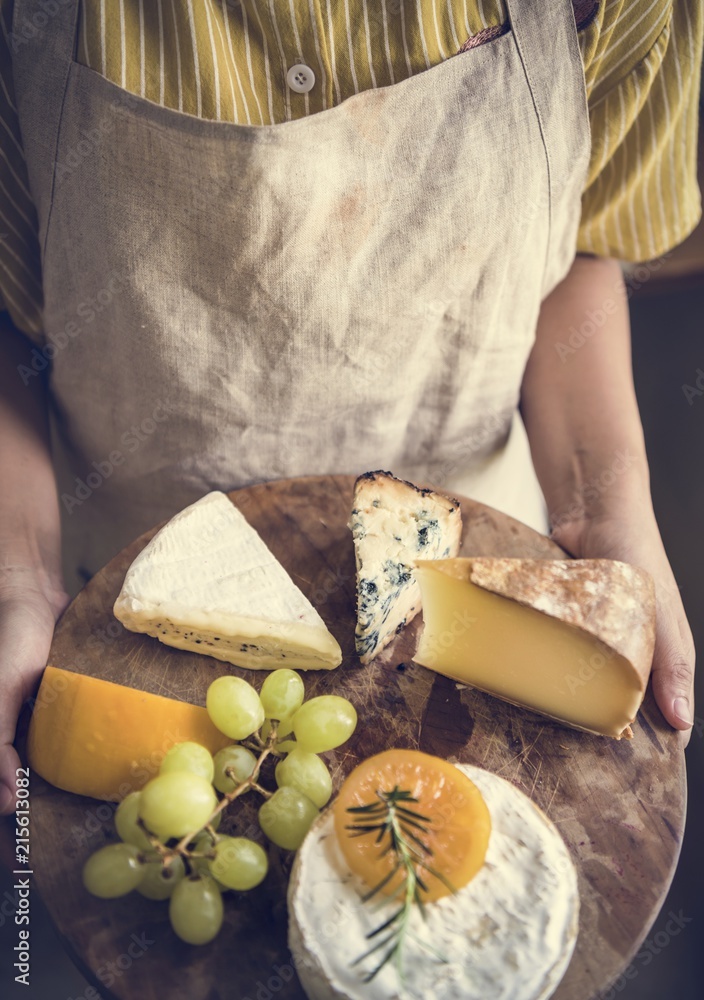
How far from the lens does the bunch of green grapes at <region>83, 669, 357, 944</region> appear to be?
29.2 inches

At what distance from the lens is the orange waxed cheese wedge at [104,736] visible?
0.85 meters

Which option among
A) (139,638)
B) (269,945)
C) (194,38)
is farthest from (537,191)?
(269,945)

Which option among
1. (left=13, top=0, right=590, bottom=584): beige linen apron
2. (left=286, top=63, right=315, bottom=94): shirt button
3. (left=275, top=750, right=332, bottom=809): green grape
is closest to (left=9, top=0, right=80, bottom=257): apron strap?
(left=13, top=0, right=590, bottom=584): beige linen apron

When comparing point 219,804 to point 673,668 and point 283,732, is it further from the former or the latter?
point 673,668

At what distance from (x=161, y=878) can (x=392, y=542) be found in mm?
487

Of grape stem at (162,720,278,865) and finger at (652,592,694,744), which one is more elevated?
grape stem at (162,720,278,865)

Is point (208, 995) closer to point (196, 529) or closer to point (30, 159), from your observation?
point (196, 529)

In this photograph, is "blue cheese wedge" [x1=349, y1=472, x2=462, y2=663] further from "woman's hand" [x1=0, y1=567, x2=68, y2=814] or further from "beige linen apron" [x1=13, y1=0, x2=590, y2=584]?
"woman's hand" [x1=0, y1=567, x2=68, y2=814]

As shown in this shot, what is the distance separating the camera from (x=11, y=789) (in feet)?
2.82

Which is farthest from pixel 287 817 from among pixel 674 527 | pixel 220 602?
pixel 674 527

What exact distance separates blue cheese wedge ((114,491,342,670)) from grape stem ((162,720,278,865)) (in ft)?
0.37

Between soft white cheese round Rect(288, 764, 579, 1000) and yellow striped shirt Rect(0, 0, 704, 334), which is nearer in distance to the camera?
soft white cheese round Rect(288, 764, 579, 1000)

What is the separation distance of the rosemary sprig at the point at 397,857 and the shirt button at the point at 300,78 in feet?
2.44

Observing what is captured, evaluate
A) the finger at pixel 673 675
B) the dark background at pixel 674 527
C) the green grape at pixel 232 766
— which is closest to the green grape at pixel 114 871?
the green grape at pixel 232 766
